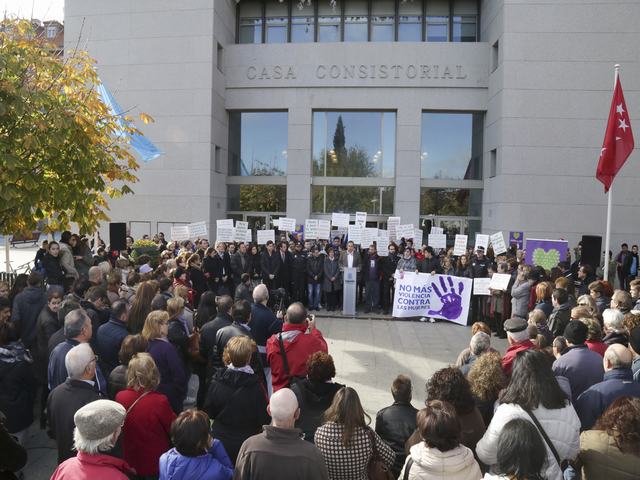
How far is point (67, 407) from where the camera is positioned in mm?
4012

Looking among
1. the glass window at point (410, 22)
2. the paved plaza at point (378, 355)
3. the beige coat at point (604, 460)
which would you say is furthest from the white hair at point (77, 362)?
the glass window at point (410, 22)

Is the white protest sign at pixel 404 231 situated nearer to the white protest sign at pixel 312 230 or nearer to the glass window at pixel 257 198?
the white protest sign at pixel 312 230

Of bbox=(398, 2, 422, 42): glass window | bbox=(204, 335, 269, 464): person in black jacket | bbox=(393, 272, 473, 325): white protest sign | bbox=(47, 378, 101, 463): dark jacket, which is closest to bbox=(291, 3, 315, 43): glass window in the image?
bbox=(398, 2, 422, 42): glass window

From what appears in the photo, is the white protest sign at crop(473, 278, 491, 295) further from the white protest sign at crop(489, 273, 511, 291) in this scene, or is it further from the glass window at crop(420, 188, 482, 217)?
the glass window at crop(420, 188, 482, 217)

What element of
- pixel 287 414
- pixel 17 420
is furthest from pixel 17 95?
pixel 287 414

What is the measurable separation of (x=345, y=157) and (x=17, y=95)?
686 inches

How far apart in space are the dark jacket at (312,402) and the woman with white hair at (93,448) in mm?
1549

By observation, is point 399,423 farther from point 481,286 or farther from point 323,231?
point 323,231

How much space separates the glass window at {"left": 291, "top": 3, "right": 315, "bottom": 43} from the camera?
23.9m

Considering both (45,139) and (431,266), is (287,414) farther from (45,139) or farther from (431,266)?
(431,266)

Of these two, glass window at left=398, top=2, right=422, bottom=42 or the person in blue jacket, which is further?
glass window at left=398, top=2, right=422, bottom=42

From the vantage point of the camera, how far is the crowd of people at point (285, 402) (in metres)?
3.14

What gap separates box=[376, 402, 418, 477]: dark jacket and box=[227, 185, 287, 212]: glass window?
20369 millimetres

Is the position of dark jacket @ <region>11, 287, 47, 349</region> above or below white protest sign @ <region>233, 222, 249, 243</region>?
below
